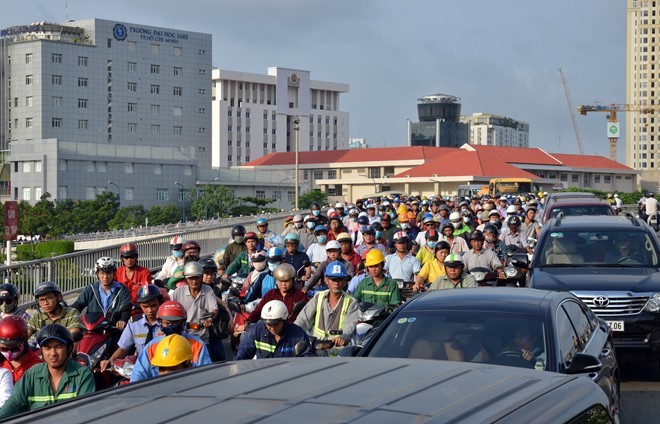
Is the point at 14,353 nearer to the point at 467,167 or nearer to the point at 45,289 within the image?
the point at 45,289

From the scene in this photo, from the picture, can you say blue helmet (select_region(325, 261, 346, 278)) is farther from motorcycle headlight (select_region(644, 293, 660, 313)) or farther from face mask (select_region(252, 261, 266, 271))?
face mask (select_region(252, 261, 266, 271))

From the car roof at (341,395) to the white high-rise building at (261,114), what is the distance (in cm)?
17715

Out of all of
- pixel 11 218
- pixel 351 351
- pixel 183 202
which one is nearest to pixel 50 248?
pixel 11 218

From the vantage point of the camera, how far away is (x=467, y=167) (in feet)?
382

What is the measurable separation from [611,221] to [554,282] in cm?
236

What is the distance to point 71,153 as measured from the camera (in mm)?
111375

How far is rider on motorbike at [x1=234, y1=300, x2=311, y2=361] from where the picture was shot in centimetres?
900

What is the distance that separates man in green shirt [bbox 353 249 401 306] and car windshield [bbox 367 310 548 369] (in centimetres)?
448

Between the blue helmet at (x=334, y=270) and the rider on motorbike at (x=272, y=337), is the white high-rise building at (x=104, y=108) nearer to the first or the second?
the blue helmet at (x=334, y=270)

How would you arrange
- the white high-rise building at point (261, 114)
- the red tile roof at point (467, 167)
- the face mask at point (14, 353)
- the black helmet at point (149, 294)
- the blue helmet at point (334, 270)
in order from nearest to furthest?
the face mask at point (14, 353) → the black helmet at point (149, 294) → the blue helmet at point (334, 270) → the red tile roof at point (467, 167) → the white high-rise building at point (261, 114)

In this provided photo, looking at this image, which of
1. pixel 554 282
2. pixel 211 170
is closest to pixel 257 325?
pixel 554 282

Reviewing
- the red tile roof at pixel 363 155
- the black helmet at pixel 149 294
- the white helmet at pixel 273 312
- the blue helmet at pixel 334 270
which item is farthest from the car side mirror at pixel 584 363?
the red tile roof at pixel 363 155

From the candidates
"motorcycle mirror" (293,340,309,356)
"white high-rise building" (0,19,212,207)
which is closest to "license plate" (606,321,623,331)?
"motorcycle mirror" (293,340,309,356)

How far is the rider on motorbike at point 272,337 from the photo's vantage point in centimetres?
900
